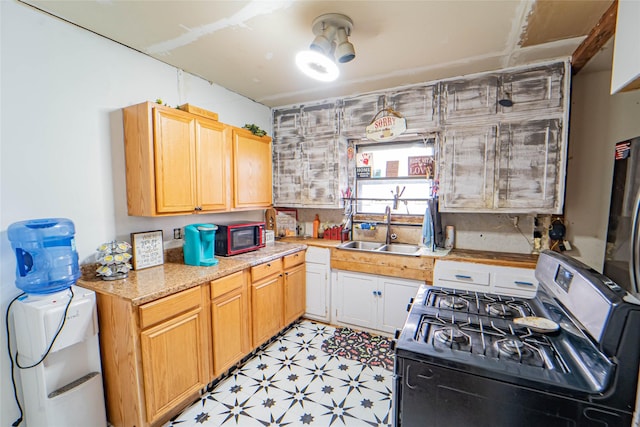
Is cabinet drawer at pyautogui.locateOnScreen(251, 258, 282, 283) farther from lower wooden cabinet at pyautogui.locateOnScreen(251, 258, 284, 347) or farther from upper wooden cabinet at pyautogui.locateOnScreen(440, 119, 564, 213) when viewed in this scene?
upper wooden cabinet at pyautogui.locateOnScreen(440, 119, 564, 213)

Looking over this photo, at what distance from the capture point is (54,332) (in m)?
1.48

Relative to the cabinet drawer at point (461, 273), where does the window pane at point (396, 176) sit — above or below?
above

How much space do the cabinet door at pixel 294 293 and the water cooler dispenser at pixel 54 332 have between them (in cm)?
159

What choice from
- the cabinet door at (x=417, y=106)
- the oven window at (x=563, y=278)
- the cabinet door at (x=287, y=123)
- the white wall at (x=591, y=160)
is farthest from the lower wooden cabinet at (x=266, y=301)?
the white wall at (x=591, y=160)

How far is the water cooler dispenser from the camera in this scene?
1484mm

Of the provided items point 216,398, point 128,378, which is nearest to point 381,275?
point 216,398

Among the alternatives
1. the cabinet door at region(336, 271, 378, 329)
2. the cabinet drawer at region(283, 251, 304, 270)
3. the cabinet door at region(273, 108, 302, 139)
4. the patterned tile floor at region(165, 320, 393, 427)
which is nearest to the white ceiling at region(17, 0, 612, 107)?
the cabinet door at region(273, 108, 302, 139)

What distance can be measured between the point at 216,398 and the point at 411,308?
→ 1674mm

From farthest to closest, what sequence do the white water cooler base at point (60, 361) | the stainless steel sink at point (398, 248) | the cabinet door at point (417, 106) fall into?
the stainless steel sink at point (398, 248)
the cabinet door at point (417, 106)
the white water cooler base at point (60, 361)

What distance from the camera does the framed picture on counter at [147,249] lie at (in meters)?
2.12

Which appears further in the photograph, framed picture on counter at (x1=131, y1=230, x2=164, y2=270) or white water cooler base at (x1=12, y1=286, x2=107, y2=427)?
framed picture on counter at (x1=131, y1=230, x2=164, y2=270)

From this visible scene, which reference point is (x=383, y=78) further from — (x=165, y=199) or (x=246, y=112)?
(x=165, y=199)

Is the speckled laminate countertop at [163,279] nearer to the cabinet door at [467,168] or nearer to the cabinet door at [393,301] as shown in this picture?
the cabinet door at [393,301]

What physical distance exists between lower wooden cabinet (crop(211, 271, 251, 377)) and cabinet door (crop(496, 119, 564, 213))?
2446 mm
